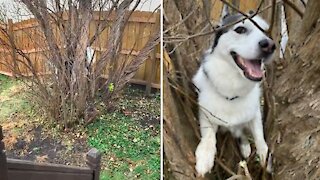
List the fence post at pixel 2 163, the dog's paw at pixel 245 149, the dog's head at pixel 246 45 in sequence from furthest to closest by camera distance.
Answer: the fence post at pixel 2 163, the dog's paw at pixel 245 149, the dog's head at pixel 246 45

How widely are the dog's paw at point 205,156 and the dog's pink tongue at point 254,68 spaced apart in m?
0.18

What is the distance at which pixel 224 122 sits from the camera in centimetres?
108

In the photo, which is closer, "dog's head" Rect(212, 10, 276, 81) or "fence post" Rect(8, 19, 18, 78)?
"dog's head" Rect(212, 10, 276, 81)

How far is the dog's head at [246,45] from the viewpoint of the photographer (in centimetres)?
97

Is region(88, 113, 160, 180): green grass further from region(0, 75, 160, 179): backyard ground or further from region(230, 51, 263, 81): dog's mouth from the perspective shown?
region(230, 51, 263, 81): dog's mouth

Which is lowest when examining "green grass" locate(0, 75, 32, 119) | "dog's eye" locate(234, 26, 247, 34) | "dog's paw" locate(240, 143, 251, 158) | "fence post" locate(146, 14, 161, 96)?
"dog's paw" locate(240, 143, 251, 158)

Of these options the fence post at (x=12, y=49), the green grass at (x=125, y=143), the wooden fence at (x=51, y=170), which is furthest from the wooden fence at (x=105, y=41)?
the wooden fence at (x=51, y=170)

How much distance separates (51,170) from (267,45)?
59 centimetres

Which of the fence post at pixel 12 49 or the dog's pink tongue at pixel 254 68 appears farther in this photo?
the fence post at pixel 12 49

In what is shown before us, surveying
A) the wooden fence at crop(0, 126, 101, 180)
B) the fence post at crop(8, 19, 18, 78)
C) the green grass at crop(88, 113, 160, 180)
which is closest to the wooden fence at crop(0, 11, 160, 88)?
the fence post at crop(8, 19, 18, 78)

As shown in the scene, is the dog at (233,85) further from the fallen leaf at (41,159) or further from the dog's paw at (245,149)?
the fallen leaf at (41,159)

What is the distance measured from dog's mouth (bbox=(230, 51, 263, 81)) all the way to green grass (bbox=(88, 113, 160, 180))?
294 millimetres

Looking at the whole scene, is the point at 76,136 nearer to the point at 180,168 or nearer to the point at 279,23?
the point at 180,168

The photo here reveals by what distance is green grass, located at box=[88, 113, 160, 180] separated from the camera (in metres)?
1.19
